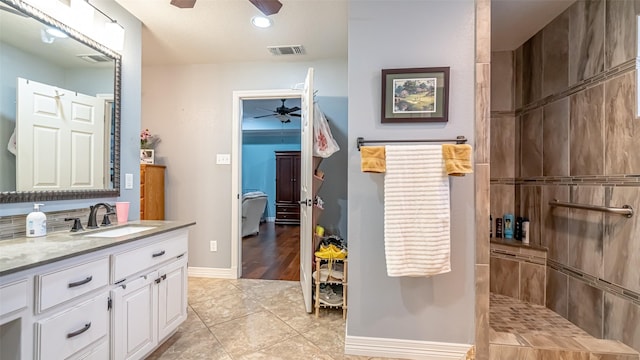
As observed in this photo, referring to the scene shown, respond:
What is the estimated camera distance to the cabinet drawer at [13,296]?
102cm

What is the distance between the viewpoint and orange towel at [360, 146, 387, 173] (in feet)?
5.76

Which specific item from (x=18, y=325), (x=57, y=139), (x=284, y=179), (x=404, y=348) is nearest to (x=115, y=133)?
(x=57, y=139)

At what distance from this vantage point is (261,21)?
2.42 metres

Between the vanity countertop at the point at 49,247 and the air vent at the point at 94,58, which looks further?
the air vent at the point at 94,58

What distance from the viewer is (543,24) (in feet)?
7.94

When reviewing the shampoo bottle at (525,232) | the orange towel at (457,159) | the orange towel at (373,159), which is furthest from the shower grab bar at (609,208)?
the orange towel at (373,159)

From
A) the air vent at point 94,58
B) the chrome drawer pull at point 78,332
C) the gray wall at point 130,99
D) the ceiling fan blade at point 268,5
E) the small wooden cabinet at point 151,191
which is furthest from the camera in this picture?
the small wooden cabinet at point 151,191

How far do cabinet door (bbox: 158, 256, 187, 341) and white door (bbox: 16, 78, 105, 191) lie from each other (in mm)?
795

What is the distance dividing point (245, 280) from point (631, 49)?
11.7 ft

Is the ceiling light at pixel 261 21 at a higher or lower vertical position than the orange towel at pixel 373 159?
higher

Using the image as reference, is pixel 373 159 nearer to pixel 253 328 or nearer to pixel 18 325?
pixel 253 328

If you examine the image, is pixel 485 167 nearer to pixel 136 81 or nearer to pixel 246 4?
pixel 246 4

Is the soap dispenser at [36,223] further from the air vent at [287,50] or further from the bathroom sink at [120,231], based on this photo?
the air vent at [287,50]

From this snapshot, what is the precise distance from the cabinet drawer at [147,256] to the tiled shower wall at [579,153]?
280 centimetres
